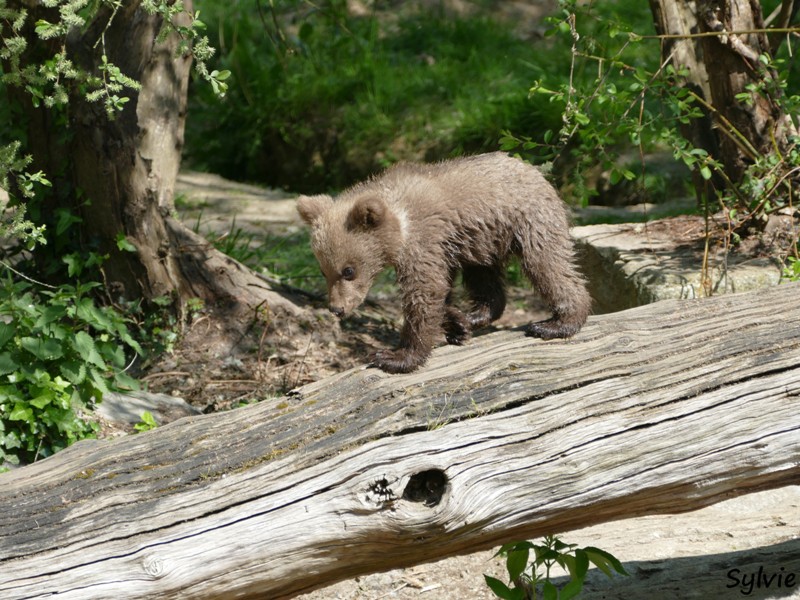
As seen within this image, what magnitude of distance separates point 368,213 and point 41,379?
196 cm

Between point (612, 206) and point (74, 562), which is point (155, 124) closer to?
point (74, 562)

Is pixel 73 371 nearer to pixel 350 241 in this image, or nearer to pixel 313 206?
pixel 313 206

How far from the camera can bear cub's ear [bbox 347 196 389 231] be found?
4.52 metres

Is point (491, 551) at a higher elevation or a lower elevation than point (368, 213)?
lower

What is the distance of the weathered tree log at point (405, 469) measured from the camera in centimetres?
350

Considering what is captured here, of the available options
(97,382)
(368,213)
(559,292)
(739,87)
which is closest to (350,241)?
(368,213)

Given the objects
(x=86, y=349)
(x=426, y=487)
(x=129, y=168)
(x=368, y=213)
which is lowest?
(x=426, y=487)

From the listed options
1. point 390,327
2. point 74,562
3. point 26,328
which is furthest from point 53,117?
point 74,562

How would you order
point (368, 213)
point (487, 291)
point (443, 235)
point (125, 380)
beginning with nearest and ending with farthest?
1. point (368, 213)
2. point (443, 235)
3. point (487, 291)
4. point (125, 380)

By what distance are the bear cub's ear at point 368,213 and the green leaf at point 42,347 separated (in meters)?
1.74

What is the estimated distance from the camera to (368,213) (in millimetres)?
4543

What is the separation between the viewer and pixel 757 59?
598 cm

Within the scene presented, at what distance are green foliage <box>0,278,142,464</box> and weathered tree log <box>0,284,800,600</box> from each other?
3.17 feet

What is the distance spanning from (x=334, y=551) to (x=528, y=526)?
79cm
